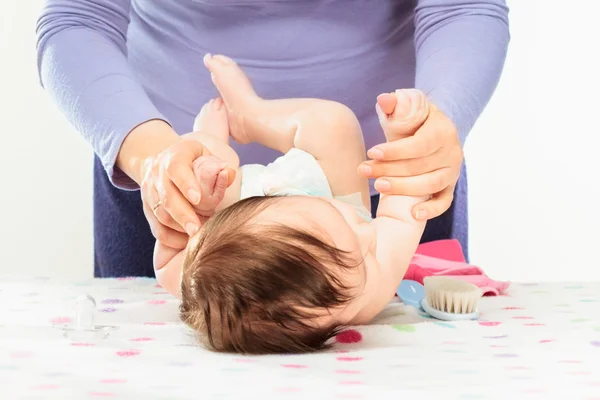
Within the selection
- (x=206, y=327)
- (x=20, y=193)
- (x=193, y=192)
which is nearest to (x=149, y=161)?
(x=193, y=192)

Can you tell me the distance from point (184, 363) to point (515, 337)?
0.35 meters

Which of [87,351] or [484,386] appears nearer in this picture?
[484,386]

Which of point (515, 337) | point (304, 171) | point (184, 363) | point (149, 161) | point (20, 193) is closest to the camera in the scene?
point (184, 363)

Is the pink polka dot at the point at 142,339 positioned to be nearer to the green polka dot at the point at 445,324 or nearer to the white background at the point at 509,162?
the green polka dot at the point at 445,324

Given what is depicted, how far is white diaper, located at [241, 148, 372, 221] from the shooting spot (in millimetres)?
1143

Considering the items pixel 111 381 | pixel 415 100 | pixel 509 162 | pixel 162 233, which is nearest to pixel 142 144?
pixel 162 233

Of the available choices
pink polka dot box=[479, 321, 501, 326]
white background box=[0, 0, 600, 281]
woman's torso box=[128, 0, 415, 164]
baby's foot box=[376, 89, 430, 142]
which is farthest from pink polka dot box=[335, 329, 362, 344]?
white background box=[0, 0, 600, 281]

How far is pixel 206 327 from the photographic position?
2.86ft

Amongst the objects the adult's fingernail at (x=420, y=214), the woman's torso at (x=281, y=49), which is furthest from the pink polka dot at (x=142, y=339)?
the woman's torso at (x=281, y=49)

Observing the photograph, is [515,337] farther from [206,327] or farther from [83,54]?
[83,54]

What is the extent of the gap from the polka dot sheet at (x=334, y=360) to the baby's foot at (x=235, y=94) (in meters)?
0.30

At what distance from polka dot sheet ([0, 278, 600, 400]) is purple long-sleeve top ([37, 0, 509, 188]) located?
0.28 m

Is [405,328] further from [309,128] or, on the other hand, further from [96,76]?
[96,76]

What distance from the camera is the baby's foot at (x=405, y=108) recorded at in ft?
3.35
